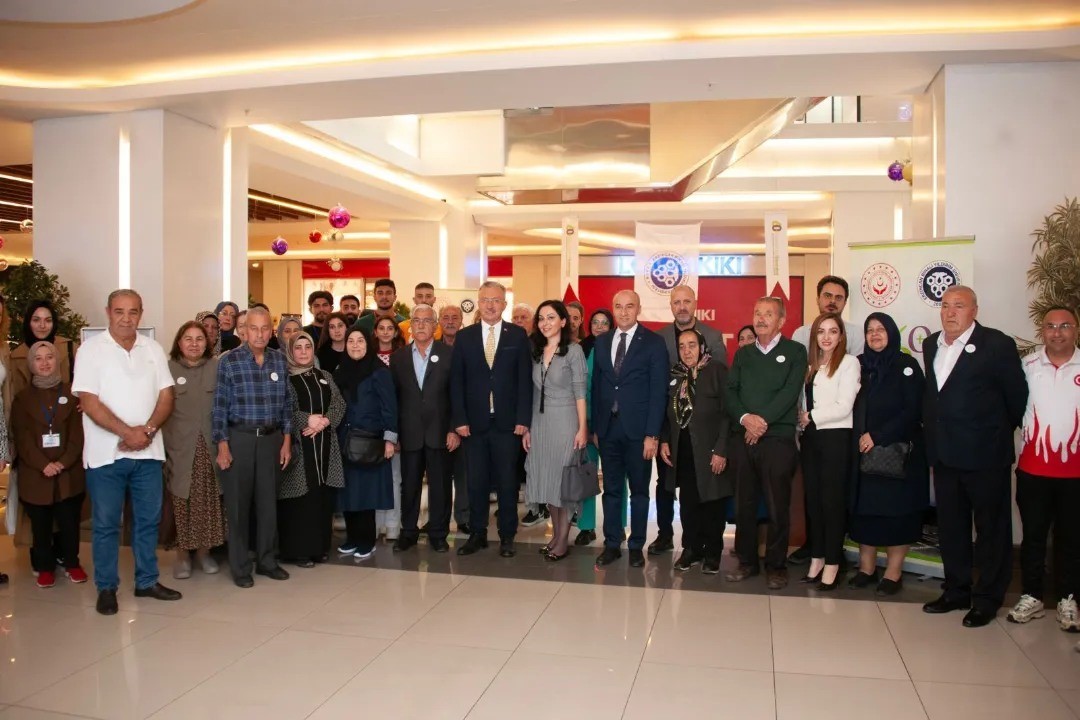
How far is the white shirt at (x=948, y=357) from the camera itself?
450 centimetres

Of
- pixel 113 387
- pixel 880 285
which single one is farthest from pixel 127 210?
pixel 880 285

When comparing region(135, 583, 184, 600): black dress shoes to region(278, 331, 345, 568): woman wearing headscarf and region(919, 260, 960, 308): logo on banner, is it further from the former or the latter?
region(919, 260, 960, 308): logo on banner

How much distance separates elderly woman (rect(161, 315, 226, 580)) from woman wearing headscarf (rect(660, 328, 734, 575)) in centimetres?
280

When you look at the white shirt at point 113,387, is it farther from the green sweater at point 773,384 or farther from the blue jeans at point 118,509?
the green sweater at point 773,384

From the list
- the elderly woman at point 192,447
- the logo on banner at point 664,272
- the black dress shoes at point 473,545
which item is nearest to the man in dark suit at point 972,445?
the black dress shoes at point 473,545

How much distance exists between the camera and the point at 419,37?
19.6 feet

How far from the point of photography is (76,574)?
16.6 feet

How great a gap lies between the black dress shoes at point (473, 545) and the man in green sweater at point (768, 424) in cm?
168

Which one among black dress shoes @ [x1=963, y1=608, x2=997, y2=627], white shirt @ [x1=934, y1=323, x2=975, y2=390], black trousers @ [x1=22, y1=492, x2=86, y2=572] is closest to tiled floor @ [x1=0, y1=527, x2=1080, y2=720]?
black dress shoes @ [x1=963, y1=608, x2=997, y2=627]

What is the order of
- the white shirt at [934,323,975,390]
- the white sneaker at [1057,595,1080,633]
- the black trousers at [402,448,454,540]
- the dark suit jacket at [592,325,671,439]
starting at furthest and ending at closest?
the black trousers at [402,448,454,540] < the dark suit jacket at [592,325,671,439] < the white shirt at [934,323,975,390] < the white sneaker at [1057,595,1080,633]

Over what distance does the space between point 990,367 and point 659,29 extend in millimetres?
3079

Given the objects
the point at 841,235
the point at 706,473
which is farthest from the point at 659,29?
the point at 841,235

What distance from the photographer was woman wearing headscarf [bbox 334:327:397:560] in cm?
554

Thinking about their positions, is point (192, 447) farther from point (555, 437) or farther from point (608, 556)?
point (608, 556)
